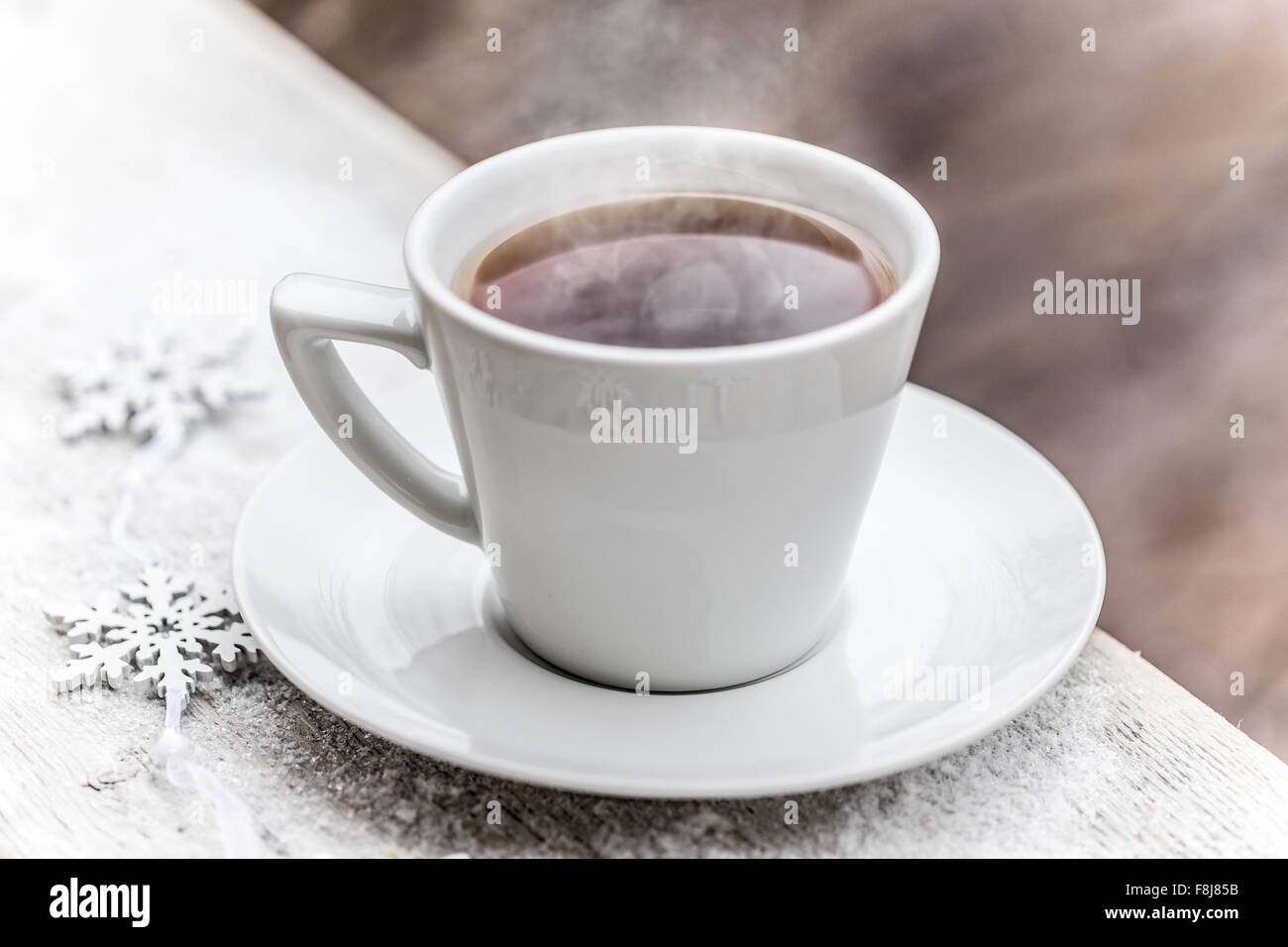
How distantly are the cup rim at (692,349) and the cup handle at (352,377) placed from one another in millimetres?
41

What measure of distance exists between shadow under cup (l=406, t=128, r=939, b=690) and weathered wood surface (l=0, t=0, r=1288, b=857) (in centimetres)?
9

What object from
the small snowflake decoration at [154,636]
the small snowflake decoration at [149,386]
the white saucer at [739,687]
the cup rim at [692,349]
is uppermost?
the cup rim at [692,349]

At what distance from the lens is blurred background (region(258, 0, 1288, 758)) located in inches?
45.1

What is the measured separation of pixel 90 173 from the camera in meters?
1.31

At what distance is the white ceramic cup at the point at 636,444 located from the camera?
0.59 metres

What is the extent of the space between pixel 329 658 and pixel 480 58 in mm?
932

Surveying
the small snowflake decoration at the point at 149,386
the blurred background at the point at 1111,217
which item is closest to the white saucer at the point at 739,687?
the small snowflake decoration at the point at 149,386

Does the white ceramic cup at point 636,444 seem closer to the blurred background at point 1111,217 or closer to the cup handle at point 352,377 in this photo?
the cup handle at point 352,377

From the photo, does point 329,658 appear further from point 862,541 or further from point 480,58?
point 480,58

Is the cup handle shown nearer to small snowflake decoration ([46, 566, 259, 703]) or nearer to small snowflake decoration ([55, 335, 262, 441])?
small snowflake decoration ([46, 566, 259, 703])

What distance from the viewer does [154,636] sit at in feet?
2.52

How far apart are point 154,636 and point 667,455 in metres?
0.38

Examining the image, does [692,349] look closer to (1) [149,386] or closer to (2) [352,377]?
(2) [352,377]
